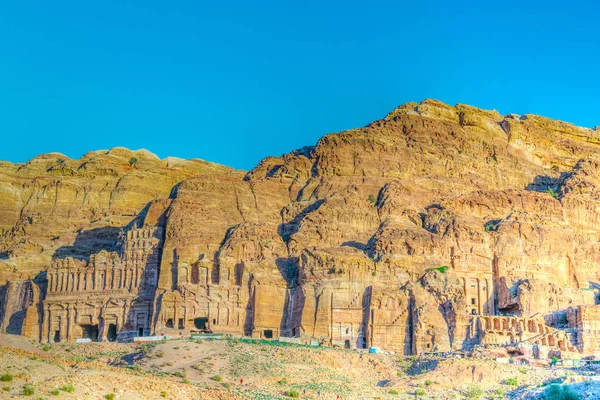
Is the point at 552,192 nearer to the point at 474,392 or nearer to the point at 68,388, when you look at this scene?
the point at 474,392

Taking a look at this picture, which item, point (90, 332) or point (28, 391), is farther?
point (90, 332)

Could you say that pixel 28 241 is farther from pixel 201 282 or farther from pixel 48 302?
pixel 201 282

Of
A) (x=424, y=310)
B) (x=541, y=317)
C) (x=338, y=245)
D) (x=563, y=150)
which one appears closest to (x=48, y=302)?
(x=338, y=245)

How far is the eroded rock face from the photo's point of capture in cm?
9206

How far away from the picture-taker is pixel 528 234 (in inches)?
3986

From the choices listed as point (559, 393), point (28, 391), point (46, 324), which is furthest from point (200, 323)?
point (28, 391)

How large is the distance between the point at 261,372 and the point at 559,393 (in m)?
22.7

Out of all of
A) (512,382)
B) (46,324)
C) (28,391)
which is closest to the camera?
(28,391)

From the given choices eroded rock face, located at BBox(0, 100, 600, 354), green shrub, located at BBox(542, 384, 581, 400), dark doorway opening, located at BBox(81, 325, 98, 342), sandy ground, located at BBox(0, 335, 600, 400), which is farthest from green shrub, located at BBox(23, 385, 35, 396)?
dark doorway opening, located at BBox(81, 325, 98, 342)

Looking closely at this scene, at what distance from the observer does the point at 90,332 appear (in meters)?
102

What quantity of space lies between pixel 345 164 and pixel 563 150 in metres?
31.7

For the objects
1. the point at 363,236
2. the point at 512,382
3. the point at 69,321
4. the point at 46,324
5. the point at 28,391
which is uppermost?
the point at 363,236

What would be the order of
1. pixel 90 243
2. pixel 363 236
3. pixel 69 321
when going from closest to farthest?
pixel 69 321 < pixel 363 236 < pixel 90 243

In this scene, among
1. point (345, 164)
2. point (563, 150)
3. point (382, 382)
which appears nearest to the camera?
point (382, 382)
